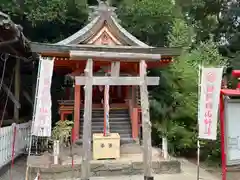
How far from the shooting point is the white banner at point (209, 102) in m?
7.65

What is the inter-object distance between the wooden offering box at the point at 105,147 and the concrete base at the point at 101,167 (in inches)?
11.5

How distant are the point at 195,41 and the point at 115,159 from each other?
40.9 feet

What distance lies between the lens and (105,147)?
34.6 feet

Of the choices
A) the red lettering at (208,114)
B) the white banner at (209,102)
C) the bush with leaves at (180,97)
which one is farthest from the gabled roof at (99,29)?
the red lettering at (208,114)

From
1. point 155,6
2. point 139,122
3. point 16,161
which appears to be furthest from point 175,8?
point 16,161

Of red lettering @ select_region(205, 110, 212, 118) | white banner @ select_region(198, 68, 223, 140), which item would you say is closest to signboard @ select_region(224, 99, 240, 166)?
white banner @ select_region(198, 68, 223, 140)

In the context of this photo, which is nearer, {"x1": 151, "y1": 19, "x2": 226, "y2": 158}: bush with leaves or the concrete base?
the concrete base

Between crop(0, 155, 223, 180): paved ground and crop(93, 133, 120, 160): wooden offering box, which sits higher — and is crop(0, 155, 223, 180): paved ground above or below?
below

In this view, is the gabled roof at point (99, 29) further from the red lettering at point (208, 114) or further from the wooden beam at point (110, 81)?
the red lettering at point (208, 114)

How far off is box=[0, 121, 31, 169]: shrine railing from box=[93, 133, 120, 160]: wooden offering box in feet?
8.24

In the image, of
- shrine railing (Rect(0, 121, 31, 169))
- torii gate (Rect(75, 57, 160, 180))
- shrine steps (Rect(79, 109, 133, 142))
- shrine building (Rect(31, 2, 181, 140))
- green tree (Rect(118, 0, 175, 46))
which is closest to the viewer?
torii gate (Rect(75, 57, 160, 180))

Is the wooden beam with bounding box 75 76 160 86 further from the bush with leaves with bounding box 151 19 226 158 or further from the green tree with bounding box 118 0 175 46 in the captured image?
the green tree with bounding box 118 0 175 46

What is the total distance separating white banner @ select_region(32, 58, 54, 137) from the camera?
857 cm

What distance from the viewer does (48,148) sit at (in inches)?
468
